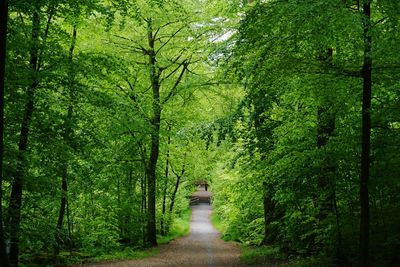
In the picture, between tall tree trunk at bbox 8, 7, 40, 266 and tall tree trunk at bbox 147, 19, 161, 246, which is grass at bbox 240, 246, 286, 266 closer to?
tall tree trunk at bbox 147, 19, 161, 246

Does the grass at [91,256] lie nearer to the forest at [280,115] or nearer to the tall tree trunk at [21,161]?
the forest at [280,115]

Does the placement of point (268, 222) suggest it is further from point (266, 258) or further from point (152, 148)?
point (152, 148)

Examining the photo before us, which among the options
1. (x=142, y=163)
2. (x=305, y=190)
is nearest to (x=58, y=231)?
(x=305, y=190)

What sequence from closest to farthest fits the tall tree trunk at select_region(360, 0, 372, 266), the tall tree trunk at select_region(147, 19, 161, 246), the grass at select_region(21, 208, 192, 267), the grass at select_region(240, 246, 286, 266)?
the tall tree trunk at select_region(360, 0, 372, 266)
the grass at select_region(240, 246, 286, 266)
the grass at select_region(21, 208, 192, 267)
the tall tree trunk at select_region(147, 19, 161, 246)

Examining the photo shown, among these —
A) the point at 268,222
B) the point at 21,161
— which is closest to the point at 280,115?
the point at 268,222

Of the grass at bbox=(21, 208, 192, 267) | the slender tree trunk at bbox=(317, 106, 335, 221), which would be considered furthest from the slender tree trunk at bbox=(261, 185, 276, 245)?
the slender tree trunk at bbox=(317, 106, 335, 221)

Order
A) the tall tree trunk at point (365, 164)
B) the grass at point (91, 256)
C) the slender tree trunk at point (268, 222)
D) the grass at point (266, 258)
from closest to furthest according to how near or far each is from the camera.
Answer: the tall tree trunk at point (365, 164) → the grass at point (266, 258) → the grass at point (91, 256) → the slender tree trunk at point (268, 222)

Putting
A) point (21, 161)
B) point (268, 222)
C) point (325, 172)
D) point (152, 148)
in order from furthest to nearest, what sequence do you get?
point (152, 148) < point (268, 222) < point (325, 172) < point (21, 161)

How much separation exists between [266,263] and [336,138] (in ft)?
19.4

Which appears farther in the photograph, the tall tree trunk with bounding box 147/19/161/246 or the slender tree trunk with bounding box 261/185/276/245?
the tall tree trunk with bounding box 147/19/161/246

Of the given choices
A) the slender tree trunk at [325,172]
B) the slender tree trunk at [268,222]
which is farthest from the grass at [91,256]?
the slender tree trunk at [325,172]

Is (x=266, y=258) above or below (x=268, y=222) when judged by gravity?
below

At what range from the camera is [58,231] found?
983 cm

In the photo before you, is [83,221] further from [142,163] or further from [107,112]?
[107,112]
